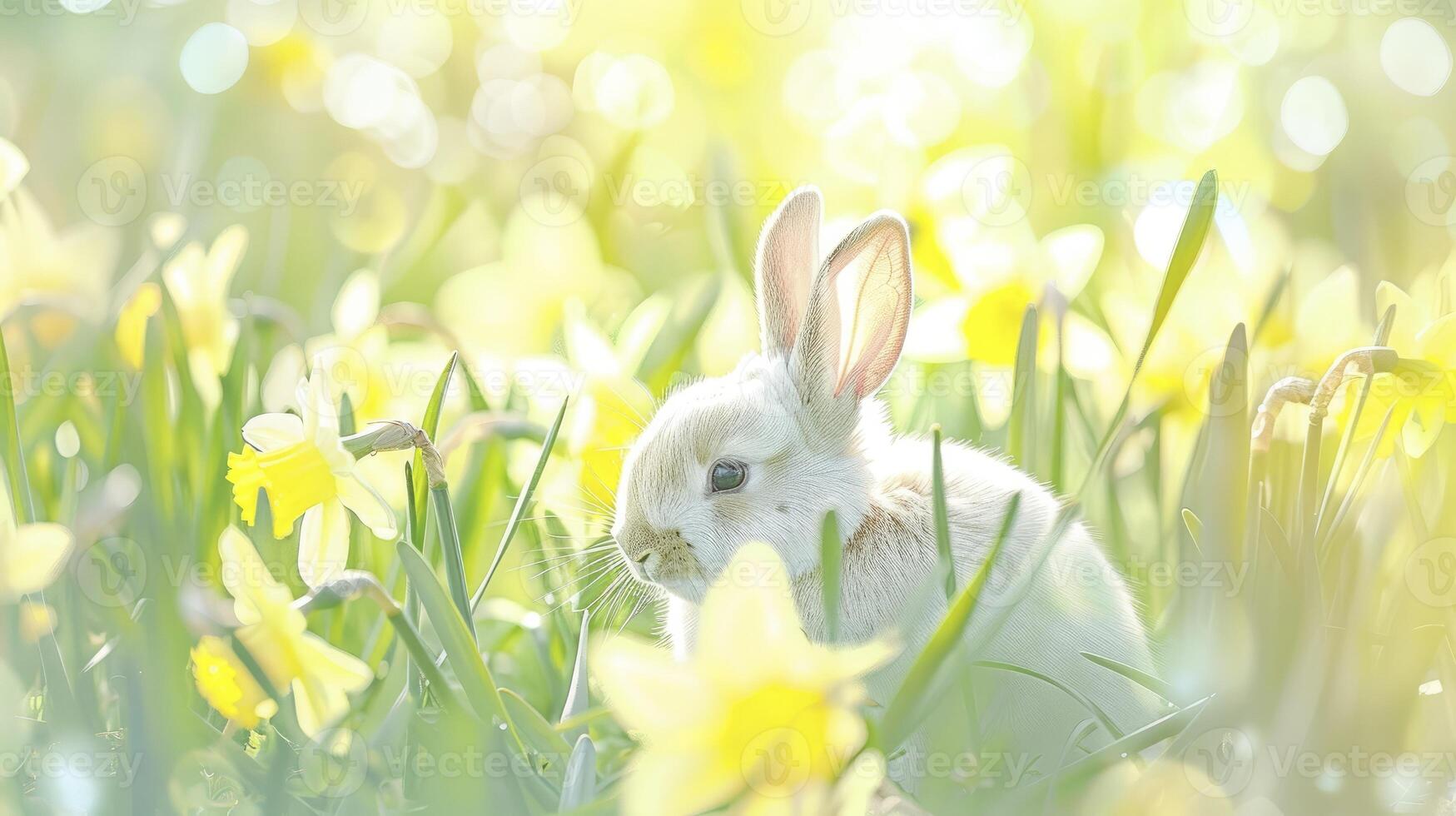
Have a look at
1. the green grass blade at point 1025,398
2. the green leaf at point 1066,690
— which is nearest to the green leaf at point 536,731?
the green leaf at point 1066,690

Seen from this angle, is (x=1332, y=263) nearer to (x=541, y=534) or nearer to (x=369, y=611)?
(x=541, y=534)

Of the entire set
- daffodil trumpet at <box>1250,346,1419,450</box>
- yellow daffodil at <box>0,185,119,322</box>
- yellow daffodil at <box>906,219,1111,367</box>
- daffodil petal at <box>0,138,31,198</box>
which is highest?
daffodil petal at <box>0,138,31,198</box>

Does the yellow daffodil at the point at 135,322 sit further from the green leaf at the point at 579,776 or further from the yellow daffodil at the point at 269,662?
the green leaf at the point at 579,776

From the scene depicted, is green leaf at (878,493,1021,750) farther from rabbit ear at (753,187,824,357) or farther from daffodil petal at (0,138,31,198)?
daffodil petal at (0,138,31,198)

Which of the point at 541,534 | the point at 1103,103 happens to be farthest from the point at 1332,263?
the point at 541,534

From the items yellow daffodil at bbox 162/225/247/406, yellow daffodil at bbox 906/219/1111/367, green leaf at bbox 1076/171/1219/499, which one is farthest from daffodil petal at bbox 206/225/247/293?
green leaf at bbox 1076/171/1219/499

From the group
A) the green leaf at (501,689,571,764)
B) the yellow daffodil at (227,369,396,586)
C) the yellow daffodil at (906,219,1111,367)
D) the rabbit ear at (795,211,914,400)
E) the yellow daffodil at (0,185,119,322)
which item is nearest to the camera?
the green leaf at (501,689,571,764)

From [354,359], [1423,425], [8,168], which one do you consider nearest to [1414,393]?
[1423,425]
